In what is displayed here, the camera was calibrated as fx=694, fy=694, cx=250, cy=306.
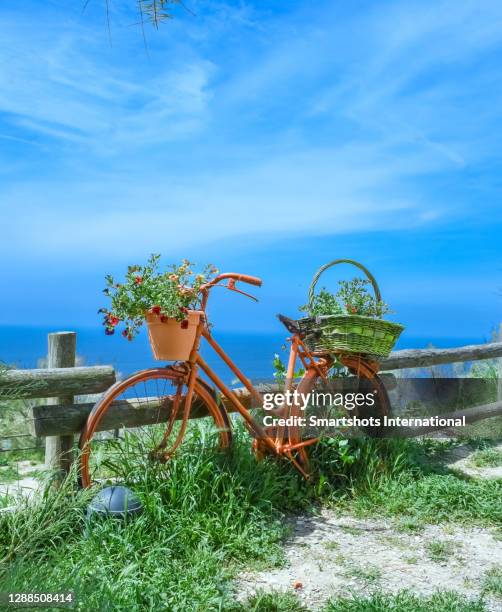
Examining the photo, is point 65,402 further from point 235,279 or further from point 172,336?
point 235,279

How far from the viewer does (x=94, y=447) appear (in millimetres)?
6156

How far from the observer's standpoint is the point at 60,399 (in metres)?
4.72

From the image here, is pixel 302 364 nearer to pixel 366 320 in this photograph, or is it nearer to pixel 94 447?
pixel 366 320

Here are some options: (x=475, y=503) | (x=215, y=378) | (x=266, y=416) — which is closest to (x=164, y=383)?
(x=215, y=378)

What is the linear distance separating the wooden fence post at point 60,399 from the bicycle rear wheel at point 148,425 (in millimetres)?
184

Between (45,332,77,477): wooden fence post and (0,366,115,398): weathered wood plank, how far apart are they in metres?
0.11

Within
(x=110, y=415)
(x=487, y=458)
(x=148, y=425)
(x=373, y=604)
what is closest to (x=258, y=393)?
(x=148, y=425)

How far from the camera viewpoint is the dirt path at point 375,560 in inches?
158

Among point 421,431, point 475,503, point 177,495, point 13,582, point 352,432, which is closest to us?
point 13,582

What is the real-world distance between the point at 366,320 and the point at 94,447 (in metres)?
2.66

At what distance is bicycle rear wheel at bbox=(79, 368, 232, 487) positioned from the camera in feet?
14.7

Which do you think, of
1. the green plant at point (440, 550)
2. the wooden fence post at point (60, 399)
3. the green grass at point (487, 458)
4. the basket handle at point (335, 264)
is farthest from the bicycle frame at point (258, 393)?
the green grass at point (487, 458)

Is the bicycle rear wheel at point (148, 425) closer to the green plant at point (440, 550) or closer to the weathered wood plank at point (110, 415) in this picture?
the weathered wood plank at point (110, 415)

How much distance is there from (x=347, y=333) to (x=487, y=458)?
2.46 metres
